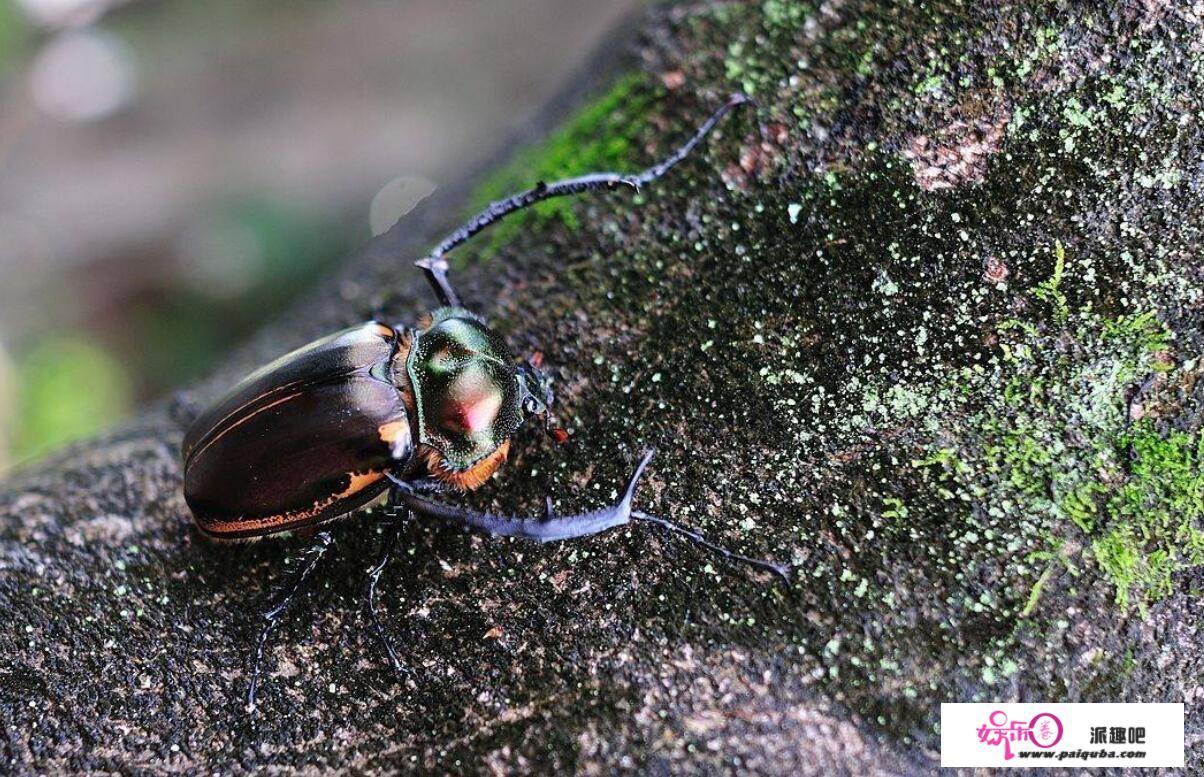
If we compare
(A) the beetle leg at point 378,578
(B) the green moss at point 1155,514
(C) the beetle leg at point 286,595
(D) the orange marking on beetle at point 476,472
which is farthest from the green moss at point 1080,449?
(C) the beetle leg at point 286,595

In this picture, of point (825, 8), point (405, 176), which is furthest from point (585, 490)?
point (405, 176)

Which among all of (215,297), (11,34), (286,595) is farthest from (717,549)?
(11,34)

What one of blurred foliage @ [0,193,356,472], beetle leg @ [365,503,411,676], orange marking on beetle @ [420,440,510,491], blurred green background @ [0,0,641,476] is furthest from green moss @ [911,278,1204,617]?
blurred foliage @ [0,193,356,472]

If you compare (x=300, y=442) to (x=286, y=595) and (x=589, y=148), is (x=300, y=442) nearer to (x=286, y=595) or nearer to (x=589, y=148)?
(x=286, y=595)

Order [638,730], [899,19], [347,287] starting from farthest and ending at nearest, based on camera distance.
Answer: [347,287], [899,19], [638,730]

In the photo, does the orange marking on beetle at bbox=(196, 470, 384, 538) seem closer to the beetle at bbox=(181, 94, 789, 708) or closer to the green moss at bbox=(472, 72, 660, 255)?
the beetle at bbox=(181, 94, 789, 708)

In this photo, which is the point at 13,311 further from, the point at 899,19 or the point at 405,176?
the point at 899,19
